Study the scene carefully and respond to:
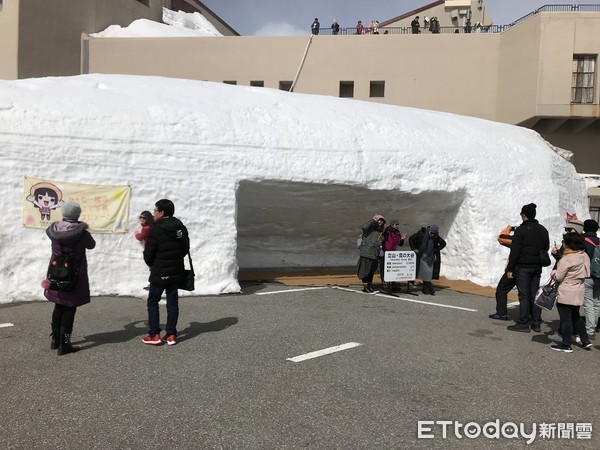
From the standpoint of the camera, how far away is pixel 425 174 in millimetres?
10938

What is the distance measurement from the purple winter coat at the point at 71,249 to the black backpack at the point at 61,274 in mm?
88

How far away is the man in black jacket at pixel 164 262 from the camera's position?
5.45 metres

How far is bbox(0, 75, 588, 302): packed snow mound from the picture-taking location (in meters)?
8.24

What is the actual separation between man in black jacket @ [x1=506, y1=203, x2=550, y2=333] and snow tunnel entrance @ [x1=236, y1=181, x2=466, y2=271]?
4.20m

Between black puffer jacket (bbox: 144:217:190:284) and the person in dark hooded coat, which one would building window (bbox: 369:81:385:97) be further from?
black puffer jacket (bbox: 144:217:190:284)

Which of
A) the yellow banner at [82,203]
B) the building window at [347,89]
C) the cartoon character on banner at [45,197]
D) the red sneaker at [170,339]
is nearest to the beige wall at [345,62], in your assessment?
the building window at [347,89]

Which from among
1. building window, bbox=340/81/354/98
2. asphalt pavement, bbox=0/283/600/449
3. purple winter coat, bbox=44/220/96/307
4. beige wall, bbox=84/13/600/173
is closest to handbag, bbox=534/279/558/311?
asphalt pavement, bbox=0/283/600/449

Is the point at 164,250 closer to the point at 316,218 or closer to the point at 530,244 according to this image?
the point at 530,244

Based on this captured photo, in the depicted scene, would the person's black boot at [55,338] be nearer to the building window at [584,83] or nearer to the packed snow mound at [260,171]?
the packed snow mound at [260,171]

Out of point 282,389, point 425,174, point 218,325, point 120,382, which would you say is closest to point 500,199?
point 425,174

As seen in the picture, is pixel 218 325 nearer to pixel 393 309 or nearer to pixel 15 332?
pixel 15 332

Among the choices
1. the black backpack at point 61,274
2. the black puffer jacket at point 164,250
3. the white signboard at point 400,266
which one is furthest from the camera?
the white signboard at point 400,266

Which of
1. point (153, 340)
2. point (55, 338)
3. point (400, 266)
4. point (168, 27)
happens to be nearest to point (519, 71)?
point (400, 266)

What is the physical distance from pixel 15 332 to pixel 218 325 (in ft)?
7.84
